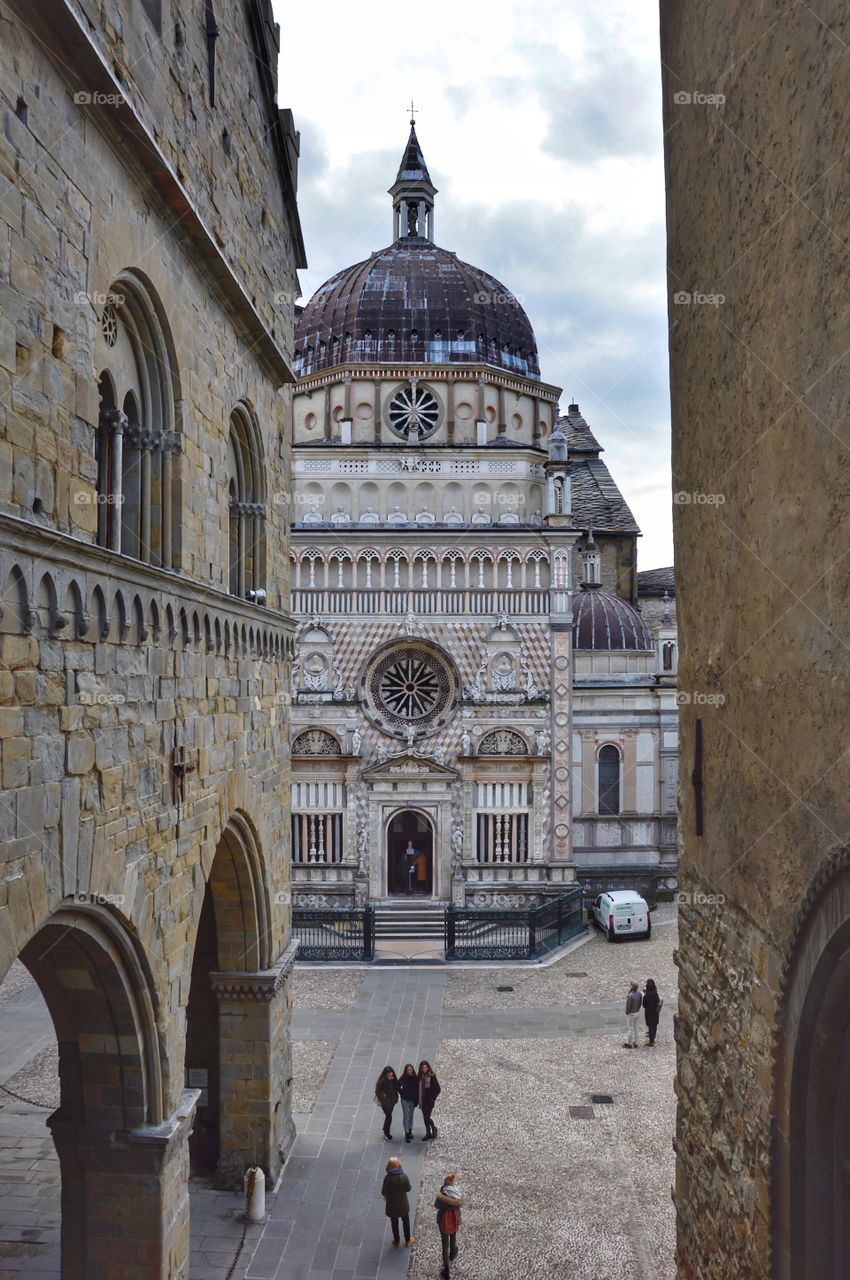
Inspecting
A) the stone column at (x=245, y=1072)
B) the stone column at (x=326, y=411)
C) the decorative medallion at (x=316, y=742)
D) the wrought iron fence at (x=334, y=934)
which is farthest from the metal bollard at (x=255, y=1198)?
the stone column at (x=326, y=411)

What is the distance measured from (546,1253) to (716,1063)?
5.85m

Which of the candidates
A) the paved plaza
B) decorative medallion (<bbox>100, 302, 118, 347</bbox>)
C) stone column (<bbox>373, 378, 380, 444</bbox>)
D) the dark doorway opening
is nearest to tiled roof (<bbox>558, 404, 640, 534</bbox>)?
stone column (<bbox>373, 378, 380, 444</bbox>)

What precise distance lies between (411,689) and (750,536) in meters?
24.7

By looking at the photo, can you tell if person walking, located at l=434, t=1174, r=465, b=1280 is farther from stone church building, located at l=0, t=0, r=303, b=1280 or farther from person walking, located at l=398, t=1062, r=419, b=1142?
person walking, located at l=398, t=1062, r=419, b=1142

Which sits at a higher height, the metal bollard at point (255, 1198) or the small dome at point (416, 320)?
the small dome at point (416, 320)

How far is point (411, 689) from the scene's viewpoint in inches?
1224

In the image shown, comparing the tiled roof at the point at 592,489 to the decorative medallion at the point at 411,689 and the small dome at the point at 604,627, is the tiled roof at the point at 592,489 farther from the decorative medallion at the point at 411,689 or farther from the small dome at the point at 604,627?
the decorative medallion at the point at 411,689

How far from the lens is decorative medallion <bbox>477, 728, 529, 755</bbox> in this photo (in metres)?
30.7

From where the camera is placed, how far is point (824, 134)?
5.25 m

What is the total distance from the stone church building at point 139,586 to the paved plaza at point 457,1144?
149cm

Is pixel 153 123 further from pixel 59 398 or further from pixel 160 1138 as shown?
pixel 160 1138

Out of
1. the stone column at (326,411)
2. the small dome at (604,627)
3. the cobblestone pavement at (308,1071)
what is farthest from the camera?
the small dome at (604,627)

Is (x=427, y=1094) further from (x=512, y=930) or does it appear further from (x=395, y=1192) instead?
(x=512, y=930)

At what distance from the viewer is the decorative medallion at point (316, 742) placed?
30625 mm
